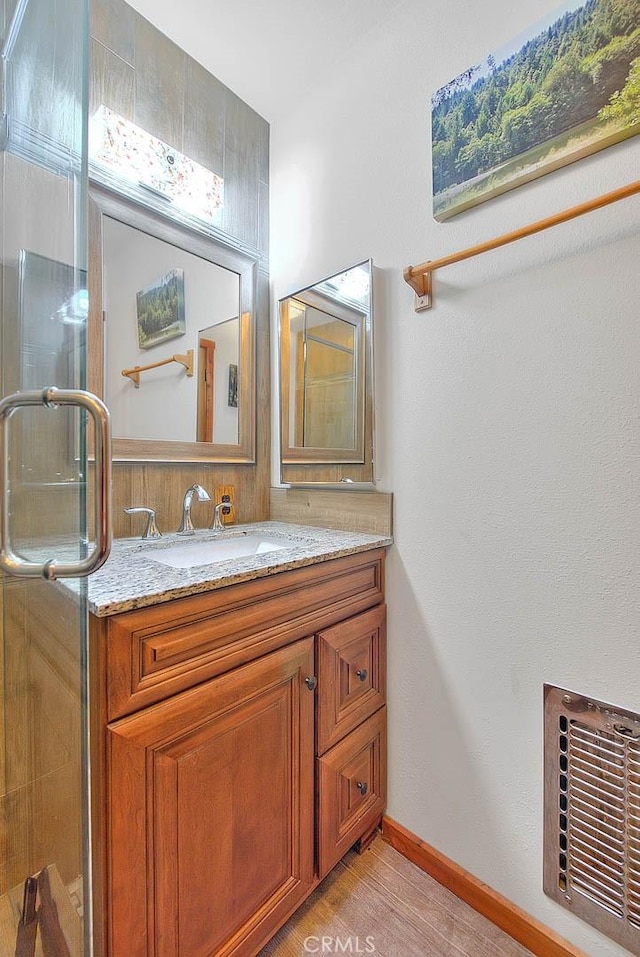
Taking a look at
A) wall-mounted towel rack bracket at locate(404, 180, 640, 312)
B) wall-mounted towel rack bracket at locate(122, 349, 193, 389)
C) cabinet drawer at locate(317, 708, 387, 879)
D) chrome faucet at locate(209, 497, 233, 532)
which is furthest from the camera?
chrome faucet at locate(209, 497, 233, 532)

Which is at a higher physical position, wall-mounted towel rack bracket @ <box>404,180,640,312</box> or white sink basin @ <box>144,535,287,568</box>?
wall-mounted towel rack bracket @ <box>404,180,640,312</box>

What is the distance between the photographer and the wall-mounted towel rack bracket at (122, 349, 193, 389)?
1.39 m

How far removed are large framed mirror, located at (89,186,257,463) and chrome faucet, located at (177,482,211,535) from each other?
0.13 meters

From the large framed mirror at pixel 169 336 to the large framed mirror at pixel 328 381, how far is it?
16 cm

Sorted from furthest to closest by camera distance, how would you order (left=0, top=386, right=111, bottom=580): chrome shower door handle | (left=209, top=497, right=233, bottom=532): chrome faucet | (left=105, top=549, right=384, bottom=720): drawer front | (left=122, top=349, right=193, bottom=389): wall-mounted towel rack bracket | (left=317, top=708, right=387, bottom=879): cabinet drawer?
1. (left=209, top=497, right=233, bottom=532): chrome faucet
2. (left=122, top=349, right=193, bottom=389): wall-mounted towel rack bracket
3. (left=317, top=708, right=387, bottom=879): cabinet drawer
4. (left=105, top=549, right=384, bottom=720): drawer front
5. (left=0, top=386, right=111, bottom=580): chrome shower door handle

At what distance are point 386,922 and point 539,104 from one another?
6.89 feet

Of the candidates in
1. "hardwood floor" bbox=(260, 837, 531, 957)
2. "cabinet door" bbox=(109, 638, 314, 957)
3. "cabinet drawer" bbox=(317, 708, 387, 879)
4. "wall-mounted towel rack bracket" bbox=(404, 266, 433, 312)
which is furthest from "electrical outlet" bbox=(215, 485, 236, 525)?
"hardwood floor" bbox=(260, 837, 531, 957)

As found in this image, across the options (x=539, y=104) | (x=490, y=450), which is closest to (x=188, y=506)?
(x=490, y=450)

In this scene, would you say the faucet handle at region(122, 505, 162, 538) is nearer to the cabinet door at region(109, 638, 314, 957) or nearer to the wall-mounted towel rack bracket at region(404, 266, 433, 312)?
the cabinet door at region(109, 638, 314, 957)

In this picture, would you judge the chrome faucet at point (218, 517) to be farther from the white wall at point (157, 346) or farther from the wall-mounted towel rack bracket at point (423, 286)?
the wall-mounted towel rack bracket at point (423, 286)

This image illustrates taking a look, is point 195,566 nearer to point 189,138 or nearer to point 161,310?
point 161,310

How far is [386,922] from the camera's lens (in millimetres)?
1108

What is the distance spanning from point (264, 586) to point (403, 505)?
56cm

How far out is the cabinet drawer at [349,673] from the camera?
1.16 m
